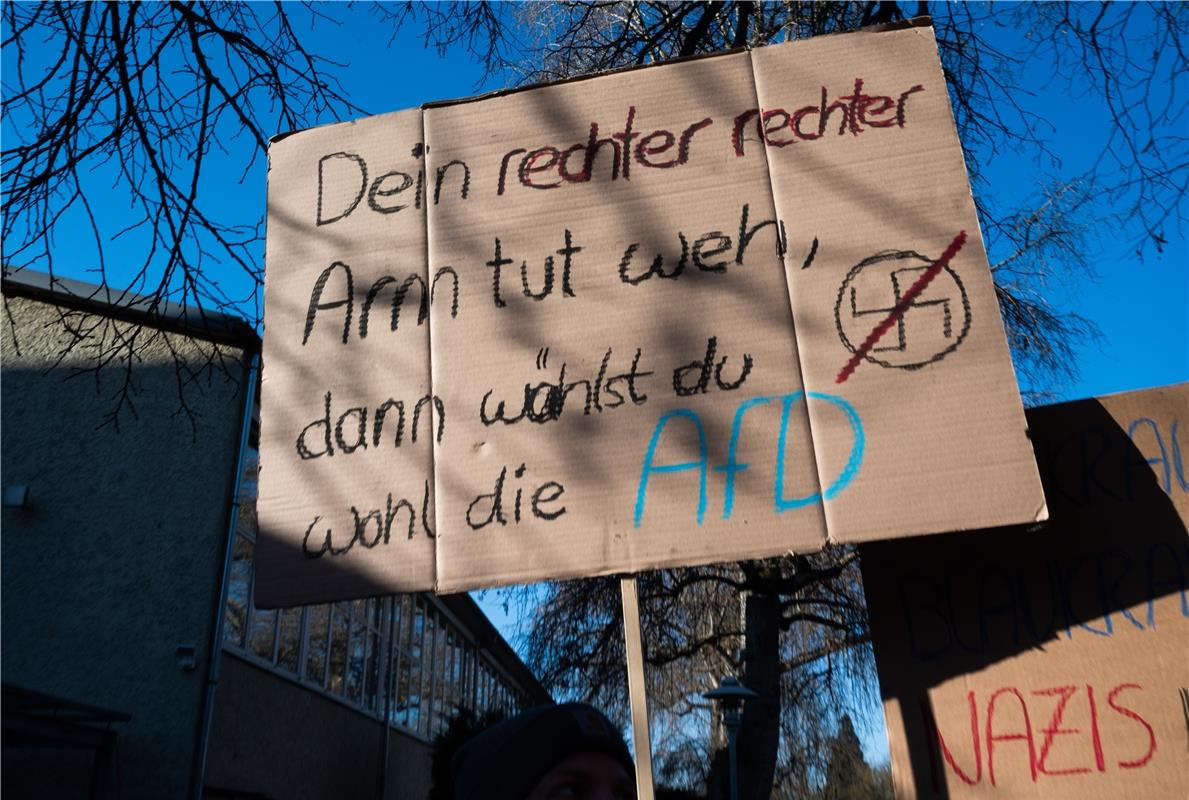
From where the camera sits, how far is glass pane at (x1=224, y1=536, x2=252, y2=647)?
30.0 ft

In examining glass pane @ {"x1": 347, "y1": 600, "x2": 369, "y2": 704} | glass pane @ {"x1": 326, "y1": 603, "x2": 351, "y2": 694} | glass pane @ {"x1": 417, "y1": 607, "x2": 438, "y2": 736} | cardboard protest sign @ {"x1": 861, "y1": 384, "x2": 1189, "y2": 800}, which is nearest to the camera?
cardboard protest sign @ {"x1": 861, "y1": 384, "x2": 1189, "y2": 800}

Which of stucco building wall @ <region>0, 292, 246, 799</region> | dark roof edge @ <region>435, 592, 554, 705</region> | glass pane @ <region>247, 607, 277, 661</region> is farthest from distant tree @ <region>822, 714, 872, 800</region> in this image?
stucco building wall @ <region>0, 292, 246, 799</region>

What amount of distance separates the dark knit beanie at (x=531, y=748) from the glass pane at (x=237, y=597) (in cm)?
741

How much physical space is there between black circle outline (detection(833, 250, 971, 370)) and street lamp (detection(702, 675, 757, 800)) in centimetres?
646

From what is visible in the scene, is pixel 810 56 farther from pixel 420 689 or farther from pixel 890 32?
pixel 420 689

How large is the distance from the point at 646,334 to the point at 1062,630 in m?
1.11

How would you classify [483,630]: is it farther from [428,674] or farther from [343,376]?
[343,376]

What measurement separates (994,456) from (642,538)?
762mm

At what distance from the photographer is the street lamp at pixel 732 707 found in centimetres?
821

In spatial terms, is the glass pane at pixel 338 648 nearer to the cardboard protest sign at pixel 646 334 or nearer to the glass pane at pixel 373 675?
the glass pane at pixel 373 675

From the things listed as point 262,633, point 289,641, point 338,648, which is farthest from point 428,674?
point 262,633

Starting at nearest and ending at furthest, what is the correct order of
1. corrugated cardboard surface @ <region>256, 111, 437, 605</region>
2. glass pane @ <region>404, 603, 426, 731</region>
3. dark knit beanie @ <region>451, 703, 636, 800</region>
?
dark knit beanie @ <region>451, 703, 636, 800</region>, corrugated cardboard surface @ <region>256, 111, 437, 605</region>, glass pane @ <region>404, 603, 426, 731</region>

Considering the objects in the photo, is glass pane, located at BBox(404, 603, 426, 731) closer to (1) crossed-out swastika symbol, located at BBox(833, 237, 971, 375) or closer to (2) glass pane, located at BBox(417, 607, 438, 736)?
(2) glass pane, located at BBox(417, 607, 438, 736)

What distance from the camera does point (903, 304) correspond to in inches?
88.0
